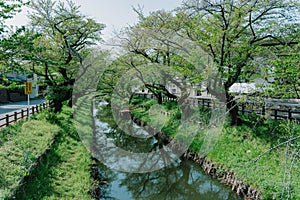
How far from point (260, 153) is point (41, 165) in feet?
22.6

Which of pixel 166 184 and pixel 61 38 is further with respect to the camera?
pixel 61 38

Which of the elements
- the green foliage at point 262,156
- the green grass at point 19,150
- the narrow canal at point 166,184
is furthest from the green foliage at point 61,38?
the green foliage at point 262,156

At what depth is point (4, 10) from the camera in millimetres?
7047

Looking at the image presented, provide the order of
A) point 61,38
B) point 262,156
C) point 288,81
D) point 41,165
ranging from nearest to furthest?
point 288,81
point 41,165
point 262,156
point 61,38

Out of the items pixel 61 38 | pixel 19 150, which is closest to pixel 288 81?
pixel 19 150

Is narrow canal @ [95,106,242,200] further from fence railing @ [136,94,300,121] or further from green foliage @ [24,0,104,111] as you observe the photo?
green foliage @ [24,0,104,111]

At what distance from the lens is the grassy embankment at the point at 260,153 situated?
572 centimetres

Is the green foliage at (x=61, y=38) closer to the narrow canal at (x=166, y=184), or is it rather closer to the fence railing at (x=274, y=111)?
the narrow canal at (x=166, y=184)

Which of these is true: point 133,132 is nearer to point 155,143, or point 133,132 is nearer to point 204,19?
point 155,143

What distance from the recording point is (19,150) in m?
6.85

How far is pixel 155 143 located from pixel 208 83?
5195 millimetres

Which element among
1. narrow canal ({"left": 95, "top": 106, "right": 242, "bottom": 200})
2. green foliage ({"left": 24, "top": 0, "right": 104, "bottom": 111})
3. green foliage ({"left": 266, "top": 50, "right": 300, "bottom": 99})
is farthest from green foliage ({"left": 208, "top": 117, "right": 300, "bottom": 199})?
green foliage ({"left": 24, "top": 0, "right": 104, "bottom": 111})

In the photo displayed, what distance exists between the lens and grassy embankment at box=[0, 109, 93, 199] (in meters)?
5.39

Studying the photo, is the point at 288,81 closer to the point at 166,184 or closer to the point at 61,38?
the point at 166,184
